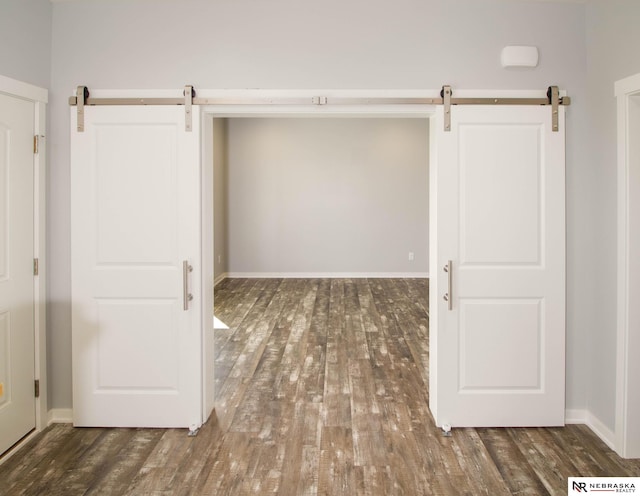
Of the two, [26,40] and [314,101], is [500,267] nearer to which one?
[314,101]

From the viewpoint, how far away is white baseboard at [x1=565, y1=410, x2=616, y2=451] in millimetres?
2645

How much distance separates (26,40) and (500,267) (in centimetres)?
305

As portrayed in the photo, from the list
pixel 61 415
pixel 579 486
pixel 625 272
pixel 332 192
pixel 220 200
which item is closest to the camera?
pixel 579 486

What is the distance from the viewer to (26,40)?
8.61 ft

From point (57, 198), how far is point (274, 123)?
577 centimetres

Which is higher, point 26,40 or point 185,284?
point 26,40

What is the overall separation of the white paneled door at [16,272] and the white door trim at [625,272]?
132 inches

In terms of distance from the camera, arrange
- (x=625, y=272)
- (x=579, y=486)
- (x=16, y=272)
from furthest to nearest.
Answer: (x=16, y=272)
(x=625, y=272)
(x=579, y=486)

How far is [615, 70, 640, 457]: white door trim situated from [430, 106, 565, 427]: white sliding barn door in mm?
309

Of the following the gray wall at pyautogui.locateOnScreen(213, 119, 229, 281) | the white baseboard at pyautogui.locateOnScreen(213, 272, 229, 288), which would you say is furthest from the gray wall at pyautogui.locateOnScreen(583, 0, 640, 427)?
the white baseboard at pyautogui.locateOnScreen(213, 272, 229, 288)

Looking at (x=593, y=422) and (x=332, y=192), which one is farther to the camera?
(x=332, y=192)

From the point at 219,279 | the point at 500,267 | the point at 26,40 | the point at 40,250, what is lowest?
the point at 219,279

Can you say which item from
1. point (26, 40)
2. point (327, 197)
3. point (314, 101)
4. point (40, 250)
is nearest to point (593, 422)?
point (314, 101)

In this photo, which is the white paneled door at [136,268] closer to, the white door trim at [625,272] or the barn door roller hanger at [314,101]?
the barn door roller hanger at [314,101]
